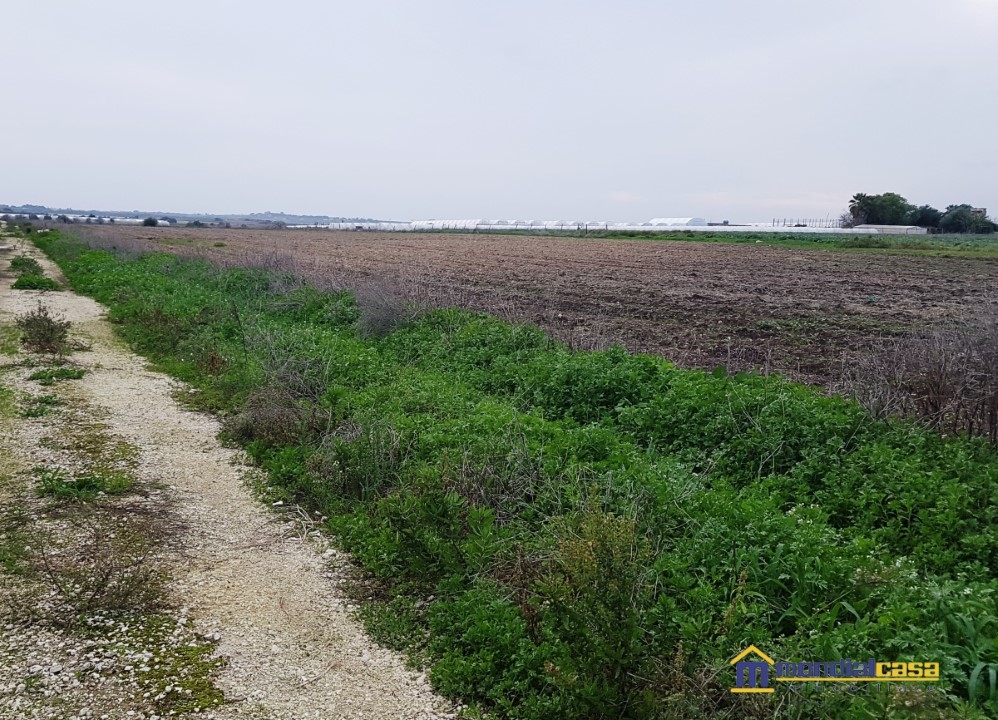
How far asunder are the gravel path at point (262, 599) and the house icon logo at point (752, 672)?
1.63 meters

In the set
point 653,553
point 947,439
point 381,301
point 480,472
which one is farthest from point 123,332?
point 947,439

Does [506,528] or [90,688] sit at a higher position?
[506,528]

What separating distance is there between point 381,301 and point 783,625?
10281mm

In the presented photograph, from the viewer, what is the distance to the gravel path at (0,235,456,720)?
411 cm

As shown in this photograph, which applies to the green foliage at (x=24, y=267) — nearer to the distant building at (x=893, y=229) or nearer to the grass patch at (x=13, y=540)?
the grass patch at (x=13, y=540)

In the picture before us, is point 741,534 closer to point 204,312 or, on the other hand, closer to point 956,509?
point 956,509

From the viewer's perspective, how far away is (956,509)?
5141 mm

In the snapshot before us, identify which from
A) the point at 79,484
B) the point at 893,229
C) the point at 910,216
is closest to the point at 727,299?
the point at 79,484

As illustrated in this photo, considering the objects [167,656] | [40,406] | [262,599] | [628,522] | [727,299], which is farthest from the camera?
[727,299]

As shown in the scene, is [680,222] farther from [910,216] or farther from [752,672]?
[752,672]

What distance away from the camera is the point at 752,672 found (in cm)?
369

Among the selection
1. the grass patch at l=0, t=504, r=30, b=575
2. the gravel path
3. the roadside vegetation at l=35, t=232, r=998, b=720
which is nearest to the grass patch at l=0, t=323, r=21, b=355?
the roadside vegetation at l=35, t=232, r=998, b=720

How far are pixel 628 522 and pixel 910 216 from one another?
10274 cm

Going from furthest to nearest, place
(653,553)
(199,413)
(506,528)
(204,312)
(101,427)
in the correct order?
(204,312), (199,413), (101,427), (506,528), (653,553)
